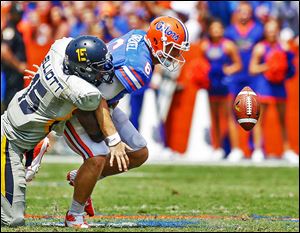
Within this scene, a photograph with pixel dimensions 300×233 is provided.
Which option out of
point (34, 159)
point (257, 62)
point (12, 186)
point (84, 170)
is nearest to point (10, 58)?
point (257, 62)

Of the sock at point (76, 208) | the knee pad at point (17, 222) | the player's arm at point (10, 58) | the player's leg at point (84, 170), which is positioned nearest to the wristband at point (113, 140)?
the player's leg at point (84, 170)

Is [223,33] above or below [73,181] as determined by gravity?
above

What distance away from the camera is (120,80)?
7.27m

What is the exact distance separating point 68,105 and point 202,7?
8.28 meters

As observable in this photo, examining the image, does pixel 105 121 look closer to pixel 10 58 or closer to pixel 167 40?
pixel 167 40

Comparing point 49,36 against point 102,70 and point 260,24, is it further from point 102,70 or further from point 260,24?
point 102,70

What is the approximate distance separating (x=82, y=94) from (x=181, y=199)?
3.66 meters

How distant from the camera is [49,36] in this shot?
16.1 meters

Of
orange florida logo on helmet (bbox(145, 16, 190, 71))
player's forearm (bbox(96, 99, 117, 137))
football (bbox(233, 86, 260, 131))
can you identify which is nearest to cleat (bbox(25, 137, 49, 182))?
player's forearm (bbox(96, 99, 117, 137))

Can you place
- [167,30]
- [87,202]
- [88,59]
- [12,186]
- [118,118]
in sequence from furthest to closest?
[118,118], [87,202], [167,30], [12,186], [88,59]

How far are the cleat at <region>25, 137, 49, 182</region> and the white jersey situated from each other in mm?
262

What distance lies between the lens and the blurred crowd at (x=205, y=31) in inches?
583

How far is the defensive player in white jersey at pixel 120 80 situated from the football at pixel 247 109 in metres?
0.57

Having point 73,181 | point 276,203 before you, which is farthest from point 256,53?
point 73,181
